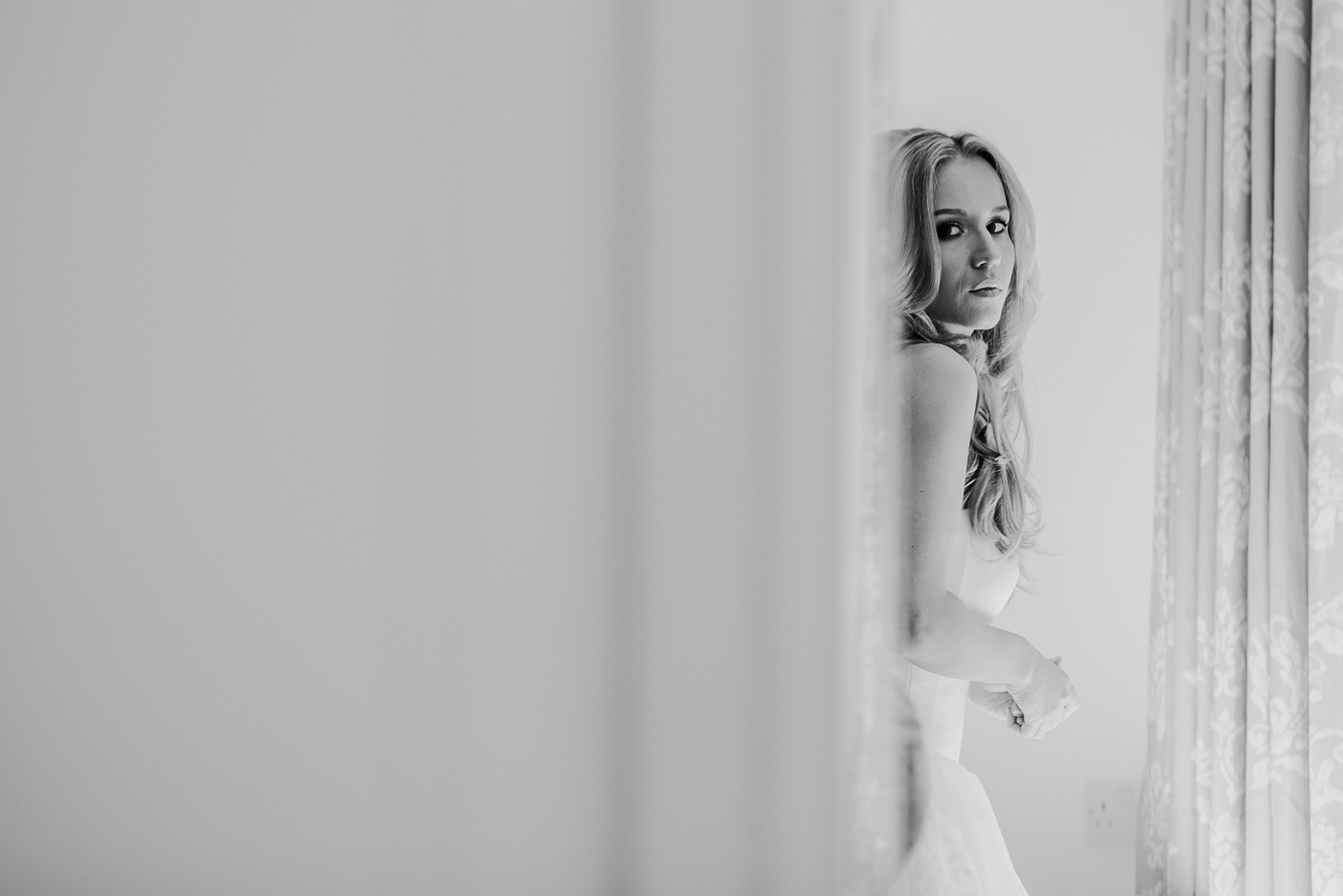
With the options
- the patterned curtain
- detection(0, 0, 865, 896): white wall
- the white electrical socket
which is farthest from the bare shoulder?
detection(0, 0, 865, 896): white wall

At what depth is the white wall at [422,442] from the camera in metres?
0.18

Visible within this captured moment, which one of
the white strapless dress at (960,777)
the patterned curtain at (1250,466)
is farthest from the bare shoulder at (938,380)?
the patterned curtain at (1250,466)

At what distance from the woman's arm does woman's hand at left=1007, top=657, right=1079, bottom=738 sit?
0.70 ft

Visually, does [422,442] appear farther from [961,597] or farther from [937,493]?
[961,597]

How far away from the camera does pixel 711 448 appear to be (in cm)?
20

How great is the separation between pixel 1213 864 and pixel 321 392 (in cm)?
127

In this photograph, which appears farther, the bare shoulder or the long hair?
the long hair

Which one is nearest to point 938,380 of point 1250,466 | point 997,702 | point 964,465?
point 964,465

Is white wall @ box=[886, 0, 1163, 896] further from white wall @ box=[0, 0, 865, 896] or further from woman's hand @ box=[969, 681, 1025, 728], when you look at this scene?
white wall @ box=[0, 0, 865, 896]

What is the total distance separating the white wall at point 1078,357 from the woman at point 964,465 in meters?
0.08

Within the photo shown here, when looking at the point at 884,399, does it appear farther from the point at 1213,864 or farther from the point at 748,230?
the point at 1213,864

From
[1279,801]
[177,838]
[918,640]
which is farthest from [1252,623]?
[177,838]

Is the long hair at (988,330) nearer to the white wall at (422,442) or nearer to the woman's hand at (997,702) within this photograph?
the woman's hand at (997,702)

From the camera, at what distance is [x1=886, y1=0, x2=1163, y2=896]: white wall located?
135 centimetres
